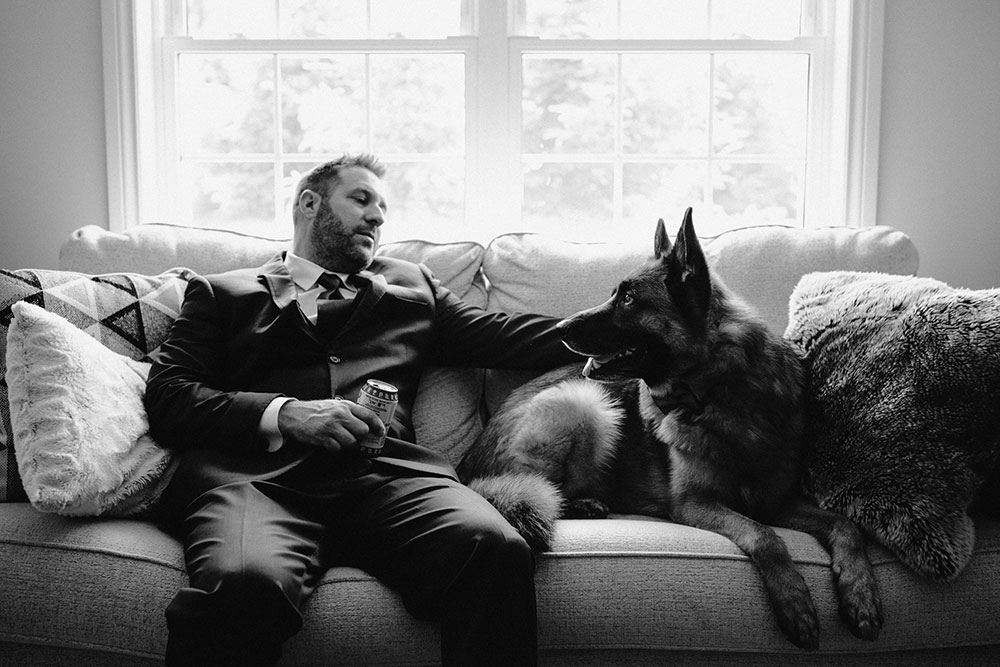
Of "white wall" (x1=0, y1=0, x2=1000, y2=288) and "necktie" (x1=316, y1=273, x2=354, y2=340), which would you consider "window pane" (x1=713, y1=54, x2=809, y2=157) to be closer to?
"white wall" (x1=0, y1=0, x2=1000, y2=288)

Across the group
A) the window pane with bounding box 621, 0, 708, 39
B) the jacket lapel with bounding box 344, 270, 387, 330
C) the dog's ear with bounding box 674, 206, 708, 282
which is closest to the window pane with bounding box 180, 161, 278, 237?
the jacket lapel with bounding box 344, 270, 387, 330

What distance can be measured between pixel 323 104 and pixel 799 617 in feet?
7.69

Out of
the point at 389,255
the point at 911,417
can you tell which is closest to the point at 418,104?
the point at 389,255

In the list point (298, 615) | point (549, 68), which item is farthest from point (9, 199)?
point (298, 615)

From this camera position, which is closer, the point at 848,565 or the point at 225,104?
the point at 848,565

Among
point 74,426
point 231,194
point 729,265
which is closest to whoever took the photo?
point 74,426

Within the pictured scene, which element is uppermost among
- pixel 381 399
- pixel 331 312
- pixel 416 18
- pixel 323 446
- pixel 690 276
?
pixel 416 18

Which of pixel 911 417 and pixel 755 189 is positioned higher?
pixel 755 189

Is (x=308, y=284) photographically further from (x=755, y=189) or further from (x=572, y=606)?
(x=755, y=189)

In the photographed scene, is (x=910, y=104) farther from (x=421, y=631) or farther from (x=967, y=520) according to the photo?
(x=421, y=631)

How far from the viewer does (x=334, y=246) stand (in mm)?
2195

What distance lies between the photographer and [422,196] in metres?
3.06

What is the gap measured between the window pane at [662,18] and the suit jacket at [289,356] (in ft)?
4.38

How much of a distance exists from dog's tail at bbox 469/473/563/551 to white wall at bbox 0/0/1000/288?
1.80 meters
